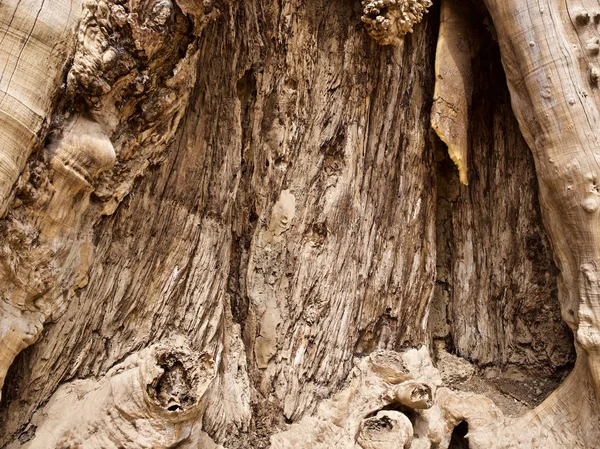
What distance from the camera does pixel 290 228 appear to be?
Answer: 2207mm

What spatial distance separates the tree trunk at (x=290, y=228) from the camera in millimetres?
1531

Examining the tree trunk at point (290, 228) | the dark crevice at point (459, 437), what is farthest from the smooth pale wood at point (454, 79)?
the dark crevice at point (459, 437)

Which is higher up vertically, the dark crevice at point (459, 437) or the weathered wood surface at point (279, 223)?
the weathered wood surface at point (279, 223)

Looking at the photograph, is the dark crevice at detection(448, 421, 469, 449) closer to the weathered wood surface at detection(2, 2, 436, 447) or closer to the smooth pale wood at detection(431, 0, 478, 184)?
the weathered wood surface at detection(2, 2, 436, 447)

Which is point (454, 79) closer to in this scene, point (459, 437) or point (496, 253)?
point (496, 253)

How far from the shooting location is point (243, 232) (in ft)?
7.21

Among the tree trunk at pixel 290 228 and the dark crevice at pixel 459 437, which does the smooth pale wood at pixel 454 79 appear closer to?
the tree trunk at pixel 290 228

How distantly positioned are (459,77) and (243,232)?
45.4 inches

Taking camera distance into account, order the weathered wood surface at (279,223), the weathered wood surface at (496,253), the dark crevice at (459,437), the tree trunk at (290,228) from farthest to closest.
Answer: the weathered wood surface at (496,253), the dark crevice at (459,437), the weathered wood surface at (279,223), the tree trunk at (290,228)

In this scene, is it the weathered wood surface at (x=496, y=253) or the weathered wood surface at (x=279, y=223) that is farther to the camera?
the weathered wood surface at (x=496, y=253)

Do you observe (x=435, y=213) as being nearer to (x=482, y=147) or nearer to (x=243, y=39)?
(x=482, y=147)

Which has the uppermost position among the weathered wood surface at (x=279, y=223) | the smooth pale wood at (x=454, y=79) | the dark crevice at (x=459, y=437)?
the smooth pale wood at (x=454, y=79)

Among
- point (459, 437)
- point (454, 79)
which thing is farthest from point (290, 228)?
point (459, 437)

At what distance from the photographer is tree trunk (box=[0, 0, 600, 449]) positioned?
5.02 ft
